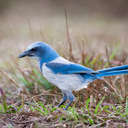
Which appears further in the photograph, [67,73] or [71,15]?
[71,15]

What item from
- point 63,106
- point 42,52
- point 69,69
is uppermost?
point 42,52

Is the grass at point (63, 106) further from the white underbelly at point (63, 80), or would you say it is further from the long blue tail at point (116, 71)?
the long blue tail at point (116, 71)

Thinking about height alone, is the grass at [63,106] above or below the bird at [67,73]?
below

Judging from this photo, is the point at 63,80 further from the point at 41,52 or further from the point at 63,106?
the point at 41,52

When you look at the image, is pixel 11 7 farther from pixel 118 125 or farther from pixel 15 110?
pixel 118 125

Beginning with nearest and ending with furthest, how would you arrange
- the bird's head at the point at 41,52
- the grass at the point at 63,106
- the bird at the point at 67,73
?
the grass at the point at 63,106
the bird at the point at 67,73
the bird's head at the point at 41,52

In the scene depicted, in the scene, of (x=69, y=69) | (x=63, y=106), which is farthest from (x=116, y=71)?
(x=63, y=106)

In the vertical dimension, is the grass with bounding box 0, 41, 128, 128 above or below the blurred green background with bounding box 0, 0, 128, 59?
below

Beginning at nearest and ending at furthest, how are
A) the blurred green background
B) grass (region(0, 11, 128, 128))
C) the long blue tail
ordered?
grass (region(0, 11, 128, 128)), the long blue tail, the blurred green background

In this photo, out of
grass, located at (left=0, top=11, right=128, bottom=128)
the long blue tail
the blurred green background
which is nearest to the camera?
grass, located at (left=0, top=11, right=128, bottom=128)

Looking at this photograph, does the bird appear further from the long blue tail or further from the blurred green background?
the blurred green background

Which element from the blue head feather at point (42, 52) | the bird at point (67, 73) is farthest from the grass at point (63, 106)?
the blue head feather at point (42, 52)

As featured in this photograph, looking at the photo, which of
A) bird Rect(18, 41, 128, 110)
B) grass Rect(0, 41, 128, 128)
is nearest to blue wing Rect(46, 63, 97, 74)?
bird Rect(18, 41, 128, 110)

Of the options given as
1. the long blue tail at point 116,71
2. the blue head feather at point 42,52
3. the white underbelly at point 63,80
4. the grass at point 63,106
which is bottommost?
the grass at point 63,106
